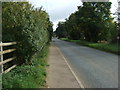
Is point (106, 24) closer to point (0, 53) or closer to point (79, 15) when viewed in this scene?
point (79, 15)

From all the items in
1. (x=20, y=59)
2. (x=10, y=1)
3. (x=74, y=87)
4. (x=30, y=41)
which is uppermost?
(x=10, y=1)

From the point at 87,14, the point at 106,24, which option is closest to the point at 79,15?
the point at 87,14

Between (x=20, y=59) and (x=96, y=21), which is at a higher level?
(x=96, y=21)

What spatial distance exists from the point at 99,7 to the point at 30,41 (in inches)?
1619

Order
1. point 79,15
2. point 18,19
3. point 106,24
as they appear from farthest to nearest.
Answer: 1. point 79,15
2. point 106,24
3. point 18,19

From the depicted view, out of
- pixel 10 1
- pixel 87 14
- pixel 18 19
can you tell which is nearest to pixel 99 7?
pixel 87 14

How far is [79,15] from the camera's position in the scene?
52.1 m

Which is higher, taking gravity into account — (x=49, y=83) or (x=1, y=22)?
(x=1, y=22)

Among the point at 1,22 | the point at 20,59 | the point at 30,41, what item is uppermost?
the point at 1,22

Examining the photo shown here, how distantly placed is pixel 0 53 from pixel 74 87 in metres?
2.74

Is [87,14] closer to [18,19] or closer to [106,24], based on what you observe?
[106,24]

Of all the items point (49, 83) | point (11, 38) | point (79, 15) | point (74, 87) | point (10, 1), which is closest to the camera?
point (74, 87)

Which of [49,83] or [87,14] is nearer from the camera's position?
[49,83]

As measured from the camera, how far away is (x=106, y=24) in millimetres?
47125
